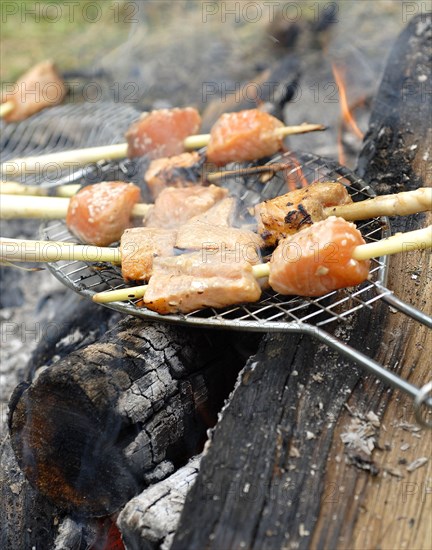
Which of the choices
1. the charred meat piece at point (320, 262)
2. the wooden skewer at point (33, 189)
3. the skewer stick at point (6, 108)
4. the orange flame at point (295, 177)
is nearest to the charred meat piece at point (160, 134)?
the wooden skewer at point (33, 189)

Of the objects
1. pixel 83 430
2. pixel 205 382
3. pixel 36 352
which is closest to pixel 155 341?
pixel 205 382

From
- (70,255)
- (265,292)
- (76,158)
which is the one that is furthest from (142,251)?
(76,158)

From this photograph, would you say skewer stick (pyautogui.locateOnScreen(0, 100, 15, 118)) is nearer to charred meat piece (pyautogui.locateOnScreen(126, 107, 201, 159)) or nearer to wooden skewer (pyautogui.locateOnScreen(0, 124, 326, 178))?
wooden skewer (pyautogui.locateOnScreen(0, 124, 326, 178))

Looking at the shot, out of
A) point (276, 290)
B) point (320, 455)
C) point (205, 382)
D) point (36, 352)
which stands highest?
point (276, 290)

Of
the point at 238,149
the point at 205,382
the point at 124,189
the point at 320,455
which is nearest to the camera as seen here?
the point at 320,455

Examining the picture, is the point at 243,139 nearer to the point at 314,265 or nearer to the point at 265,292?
the point at 265,292

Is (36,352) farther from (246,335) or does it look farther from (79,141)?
(79,141)

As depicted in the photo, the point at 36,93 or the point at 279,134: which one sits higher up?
the point at 279,134

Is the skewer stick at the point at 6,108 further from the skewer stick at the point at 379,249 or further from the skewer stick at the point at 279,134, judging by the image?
the skewer stick at the point at 379,249
